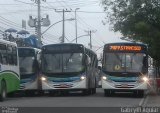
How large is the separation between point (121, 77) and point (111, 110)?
1074 cm

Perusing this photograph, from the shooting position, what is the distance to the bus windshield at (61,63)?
31.9 metres

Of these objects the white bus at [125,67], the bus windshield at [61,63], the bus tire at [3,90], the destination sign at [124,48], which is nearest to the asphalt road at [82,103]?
the bus tire at [3,90]

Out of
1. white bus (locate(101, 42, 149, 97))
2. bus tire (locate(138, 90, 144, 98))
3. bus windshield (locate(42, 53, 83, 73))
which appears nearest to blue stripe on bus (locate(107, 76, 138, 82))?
white bus (locate(101, 42, 149, 97))

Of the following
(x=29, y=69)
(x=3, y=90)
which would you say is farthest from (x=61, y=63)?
(x=3, y=90)

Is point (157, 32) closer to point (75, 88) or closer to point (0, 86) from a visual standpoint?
point (75, 88)

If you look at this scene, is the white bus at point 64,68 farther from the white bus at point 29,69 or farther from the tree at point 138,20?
the tree at point 138,20

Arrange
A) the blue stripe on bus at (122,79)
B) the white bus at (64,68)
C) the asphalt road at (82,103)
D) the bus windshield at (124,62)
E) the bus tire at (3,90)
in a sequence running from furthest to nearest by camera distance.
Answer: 1. the white bus at (64,68)
2. the bus windshield at (124,62)
3. the blue stripe on bus at (122,79)
4. the bus tire at (3,90)
5. the asphalt road at (82,103)

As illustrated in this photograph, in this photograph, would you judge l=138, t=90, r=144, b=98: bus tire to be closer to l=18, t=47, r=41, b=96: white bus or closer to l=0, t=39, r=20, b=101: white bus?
l=18, t=47, r=41, b=96: white bus

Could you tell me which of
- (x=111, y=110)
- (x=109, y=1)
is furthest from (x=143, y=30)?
(x=111, y=110)

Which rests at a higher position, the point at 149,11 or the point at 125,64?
the point at 149,11

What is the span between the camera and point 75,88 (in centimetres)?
3206

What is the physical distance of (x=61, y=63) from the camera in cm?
3192

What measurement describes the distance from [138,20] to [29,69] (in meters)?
15.5

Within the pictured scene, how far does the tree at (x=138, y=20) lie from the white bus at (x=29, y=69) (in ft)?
36.2
